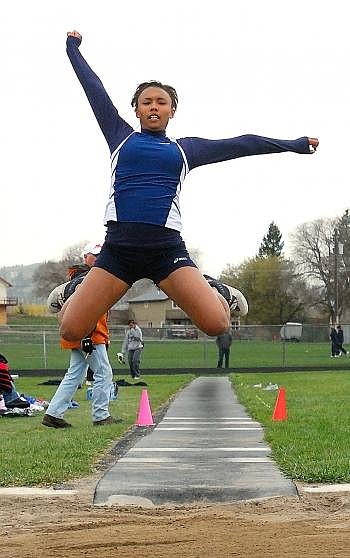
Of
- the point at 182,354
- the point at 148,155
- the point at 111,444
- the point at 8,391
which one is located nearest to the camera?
the point at 148,155

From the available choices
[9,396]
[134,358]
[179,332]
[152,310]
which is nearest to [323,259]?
[152,310]

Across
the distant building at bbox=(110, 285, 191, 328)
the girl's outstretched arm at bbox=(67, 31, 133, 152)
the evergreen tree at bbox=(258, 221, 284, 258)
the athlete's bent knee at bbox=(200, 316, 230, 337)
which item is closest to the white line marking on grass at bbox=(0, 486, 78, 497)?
the athlete's bent knee at bbox=(200, 316, 230, 337)

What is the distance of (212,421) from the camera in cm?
1125

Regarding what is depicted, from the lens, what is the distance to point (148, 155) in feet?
17.8

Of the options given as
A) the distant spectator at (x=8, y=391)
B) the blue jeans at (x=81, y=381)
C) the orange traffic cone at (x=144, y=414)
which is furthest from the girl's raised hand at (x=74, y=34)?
the distant spectator at (x=8, y=391)

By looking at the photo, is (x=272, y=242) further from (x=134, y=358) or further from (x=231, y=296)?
(x=231, y=296)

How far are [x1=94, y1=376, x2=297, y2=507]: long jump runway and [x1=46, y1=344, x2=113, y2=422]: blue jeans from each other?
2.53 ft

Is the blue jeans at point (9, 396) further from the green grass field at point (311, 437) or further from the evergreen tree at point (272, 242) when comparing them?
the evergreen tree at point (272, 242)

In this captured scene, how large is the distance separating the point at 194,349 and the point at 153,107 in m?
36.9

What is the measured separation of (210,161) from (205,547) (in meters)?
2.70

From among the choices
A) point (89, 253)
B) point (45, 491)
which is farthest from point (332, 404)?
point (45, 491)

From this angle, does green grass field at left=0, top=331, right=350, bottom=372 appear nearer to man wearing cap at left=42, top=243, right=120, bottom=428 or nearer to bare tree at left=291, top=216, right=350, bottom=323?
man wearing cap at left=42, top=243, right=120, bottom=428

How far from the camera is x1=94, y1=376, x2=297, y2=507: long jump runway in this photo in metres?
5.64

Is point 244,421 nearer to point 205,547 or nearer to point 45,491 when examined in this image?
point 45,491
